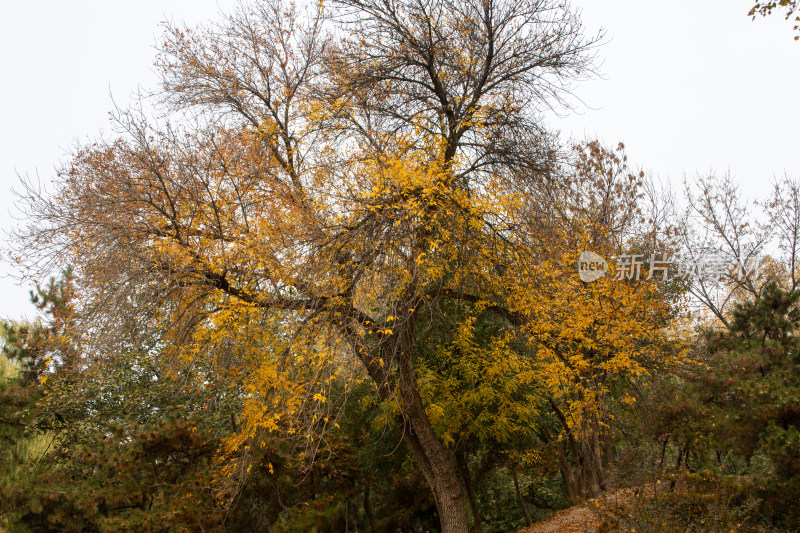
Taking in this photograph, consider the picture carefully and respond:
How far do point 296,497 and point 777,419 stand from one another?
10029 millimetres

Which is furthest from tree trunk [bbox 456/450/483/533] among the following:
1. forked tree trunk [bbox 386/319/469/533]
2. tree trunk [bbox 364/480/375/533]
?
forked tree trunk [bbox 386/319/469/533]

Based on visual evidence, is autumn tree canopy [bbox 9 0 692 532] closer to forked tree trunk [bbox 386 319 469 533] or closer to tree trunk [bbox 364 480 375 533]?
forked tree trunk [bbox 386 319 469 533]

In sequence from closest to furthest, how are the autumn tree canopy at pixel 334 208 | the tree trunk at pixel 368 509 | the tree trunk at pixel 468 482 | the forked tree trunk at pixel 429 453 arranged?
1. the autumn tree canopy at pixel 334 208
2. the forked tree trunk at pixel 429 453
3. the tree trunk at pixel 468 482
4. the tree trunk at pixel 368 509

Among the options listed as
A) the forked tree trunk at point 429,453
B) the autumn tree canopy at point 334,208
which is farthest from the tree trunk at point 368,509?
the forked tree trunk at point 429,453

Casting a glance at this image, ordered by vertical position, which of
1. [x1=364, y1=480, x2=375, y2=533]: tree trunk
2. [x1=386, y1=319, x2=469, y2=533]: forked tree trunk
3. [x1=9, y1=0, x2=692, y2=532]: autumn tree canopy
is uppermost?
[x1=9, y1=0, x2=692, y2=532]: autumn tree canopy

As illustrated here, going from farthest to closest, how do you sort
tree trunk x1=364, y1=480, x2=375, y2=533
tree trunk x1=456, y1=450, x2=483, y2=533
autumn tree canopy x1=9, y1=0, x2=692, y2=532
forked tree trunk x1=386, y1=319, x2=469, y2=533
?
tree trunk x1=364, y1=480, x2=375, y2=533 < tree trunk x1=456, y1=450, x2=483, y2=533 < forked tree trunk x1=386, y1=319, x2=469, y2=533 < autumn tree canopy x1=9, y1=0, x2=692, y2=532

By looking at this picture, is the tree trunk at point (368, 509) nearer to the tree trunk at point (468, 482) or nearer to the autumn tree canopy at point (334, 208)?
the tree trunk at point (468, 482)

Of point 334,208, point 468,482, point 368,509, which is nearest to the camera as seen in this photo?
point 334,208

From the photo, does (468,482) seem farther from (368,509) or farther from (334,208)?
(334,208)

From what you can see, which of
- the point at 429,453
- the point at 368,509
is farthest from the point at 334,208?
the point at 368,509

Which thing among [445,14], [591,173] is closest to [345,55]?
[445,14]

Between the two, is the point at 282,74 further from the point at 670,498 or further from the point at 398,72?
the point at 670,498

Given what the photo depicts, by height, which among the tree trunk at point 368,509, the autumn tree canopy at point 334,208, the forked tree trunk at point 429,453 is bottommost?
the tree trunk at point 368,509

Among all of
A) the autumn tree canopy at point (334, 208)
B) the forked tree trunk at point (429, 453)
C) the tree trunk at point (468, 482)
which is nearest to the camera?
the autumn tree canopy at point (334, 208)
